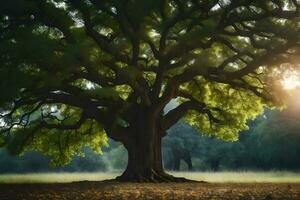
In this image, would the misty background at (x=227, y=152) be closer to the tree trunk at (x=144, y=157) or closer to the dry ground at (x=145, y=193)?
the tree trunk at (x=144, y=157)

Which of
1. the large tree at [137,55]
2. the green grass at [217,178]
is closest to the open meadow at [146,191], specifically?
the large tree at [137,55]

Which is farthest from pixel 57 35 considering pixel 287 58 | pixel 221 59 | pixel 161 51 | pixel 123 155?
pixel 123 155

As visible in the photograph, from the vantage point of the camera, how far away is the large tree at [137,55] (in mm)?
18172

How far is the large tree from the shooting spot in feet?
59.6

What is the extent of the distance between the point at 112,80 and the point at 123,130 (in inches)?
175

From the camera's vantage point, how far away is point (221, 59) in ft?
83.8

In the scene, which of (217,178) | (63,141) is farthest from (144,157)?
(217,178)

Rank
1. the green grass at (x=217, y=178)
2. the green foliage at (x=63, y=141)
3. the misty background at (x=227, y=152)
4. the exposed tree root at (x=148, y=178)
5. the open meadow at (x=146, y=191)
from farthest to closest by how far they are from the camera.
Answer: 1. the misty background at (x=227, y=152)
2. the green foliage at (x=63, y=141)
3. the green grass at (x=217, y=178)
4. the exposed tree root at (x=148, y=178)
5. the open meadow at (x=146, y=191)

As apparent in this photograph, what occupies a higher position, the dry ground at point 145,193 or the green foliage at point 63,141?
the green foliage at point 63,141

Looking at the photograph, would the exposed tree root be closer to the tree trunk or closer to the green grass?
the tree trunk

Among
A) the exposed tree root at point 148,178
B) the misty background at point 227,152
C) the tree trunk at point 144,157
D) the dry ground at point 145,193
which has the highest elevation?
the misty background at point 227,152

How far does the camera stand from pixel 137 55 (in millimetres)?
22281

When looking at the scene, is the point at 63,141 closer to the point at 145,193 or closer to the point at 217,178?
the point at 217,178

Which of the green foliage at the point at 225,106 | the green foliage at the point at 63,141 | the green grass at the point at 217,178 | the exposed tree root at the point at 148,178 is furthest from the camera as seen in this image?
the green foliage at the point at 63,141
